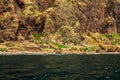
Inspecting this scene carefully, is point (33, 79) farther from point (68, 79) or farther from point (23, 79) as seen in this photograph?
point (68, 79)

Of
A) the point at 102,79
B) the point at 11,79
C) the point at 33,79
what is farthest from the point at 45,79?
the point at 102,79

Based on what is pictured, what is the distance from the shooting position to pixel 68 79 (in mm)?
67562

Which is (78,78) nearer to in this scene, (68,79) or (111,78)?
(68,79)

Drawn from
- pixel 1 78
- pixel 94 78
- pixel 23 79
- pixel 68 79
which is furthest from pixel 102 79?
pixel 1 78

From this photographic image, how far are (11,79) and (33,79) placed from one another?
Answer: 4.55 meters

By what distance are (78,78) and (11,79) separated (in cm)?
1461

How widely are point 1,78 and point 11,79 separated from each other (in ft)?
7.77

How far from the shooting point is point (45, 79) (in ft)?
218

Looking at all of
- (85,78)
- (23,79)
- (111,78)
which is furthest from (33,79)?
Answer: (111,78)

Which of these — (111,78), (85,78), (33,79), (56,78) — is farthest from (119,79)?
(33,79)

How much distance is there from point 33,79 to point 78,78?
10117 mm

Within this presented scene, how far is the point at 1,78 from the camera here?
6594cm

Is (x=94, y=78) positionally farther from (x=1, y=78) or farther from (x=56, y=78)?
(x=1, y=78)

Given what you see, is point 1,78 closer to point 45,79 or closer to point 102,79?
point 45,79
